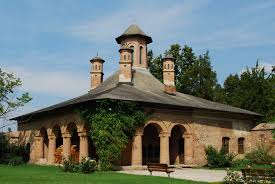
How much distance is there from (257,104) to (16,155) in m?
23.9

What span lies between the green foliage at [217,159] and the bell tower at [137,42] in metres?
A: 10.8

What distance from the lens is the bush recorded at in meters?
30.4

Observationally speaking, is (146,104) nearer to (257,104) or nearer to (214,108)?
(214,108)

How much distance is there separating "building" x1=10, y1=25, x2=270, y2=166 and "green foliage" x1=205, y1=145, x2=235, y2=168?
83 cm

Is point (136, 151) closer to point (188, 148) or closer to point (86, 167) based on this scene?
point (188, 148)

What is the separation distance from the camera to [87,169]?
873 inches

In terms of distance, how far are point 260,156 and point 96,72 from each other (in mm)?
15756

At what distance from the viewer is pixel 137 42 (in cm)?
3797

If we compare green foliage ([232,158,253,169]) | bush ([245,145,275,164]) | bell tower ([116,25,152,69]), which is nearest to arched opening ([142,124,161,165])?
green foliage ([232,158,253,169])

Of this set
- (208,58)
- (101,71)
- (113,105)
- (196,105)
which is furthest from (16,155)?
(208,58)

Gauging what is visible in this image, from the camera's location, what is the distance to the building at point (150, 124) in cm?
2852

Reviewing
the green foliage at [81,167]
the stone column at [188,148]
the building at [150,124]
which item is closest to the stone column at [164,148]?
the building at [150,124]

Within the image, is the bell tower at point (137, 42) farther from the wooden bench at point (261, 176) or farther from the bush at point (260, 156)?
the wooden bench at point (261, 176)

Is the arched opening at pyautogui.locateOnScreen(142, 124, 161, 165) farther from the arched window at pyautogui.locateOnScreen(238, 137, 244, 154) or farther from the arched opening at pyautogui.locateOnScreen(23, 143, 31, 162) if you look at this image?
the arched opening at pyautogui.locateOnScreen(23, 143, 31, 162)
